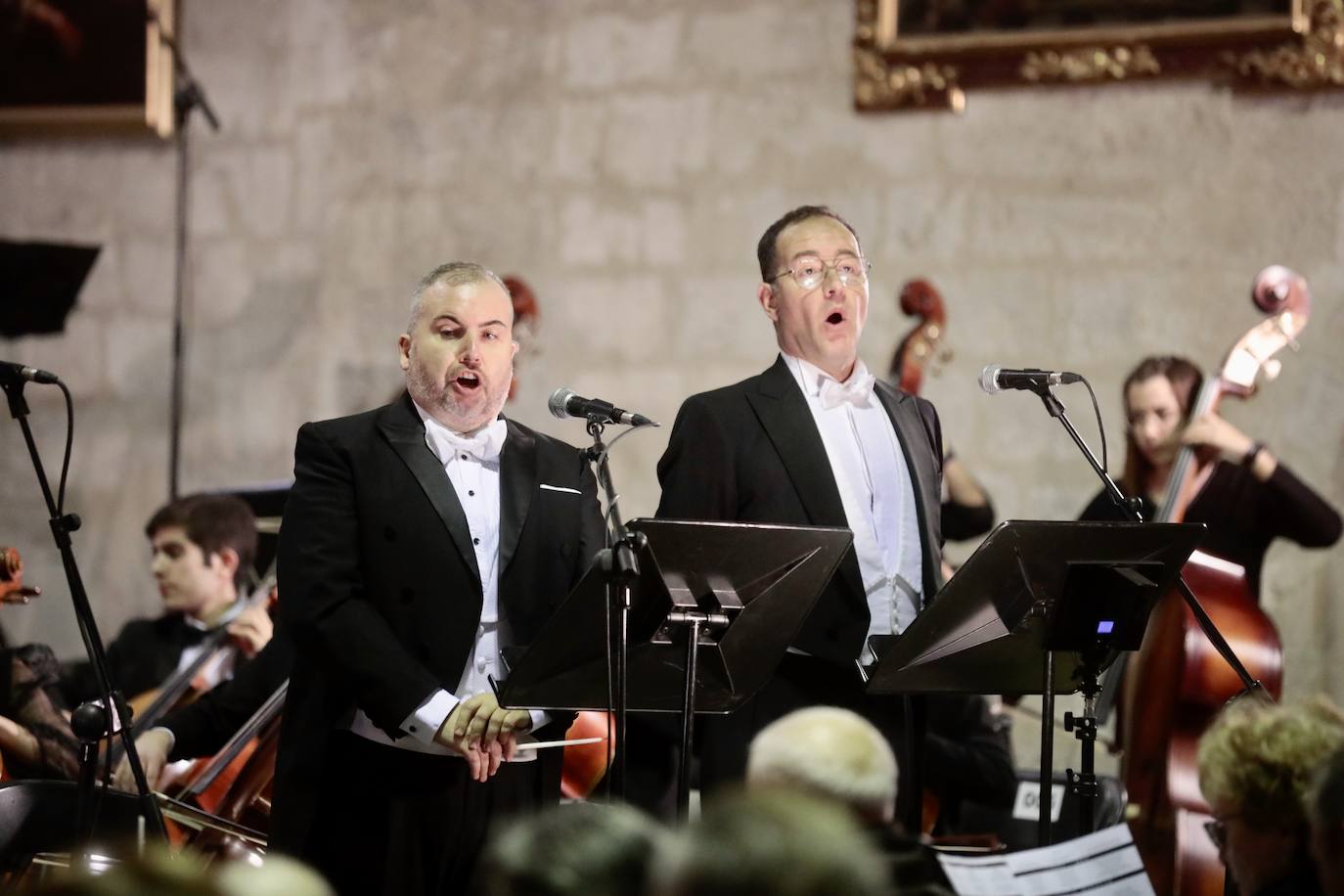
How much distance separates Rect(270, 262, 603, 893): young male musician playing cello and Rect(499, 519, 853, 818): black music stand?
0.57ft

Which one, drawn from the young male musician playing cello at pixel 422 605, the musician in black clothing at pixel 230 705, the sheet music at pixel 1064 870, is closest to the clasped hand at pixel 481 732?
the young male musician playing cello at pixel 422 605

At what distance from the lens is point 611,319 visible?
20.8 ft

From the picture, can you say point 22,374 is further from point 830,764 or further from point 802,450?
point 830,764

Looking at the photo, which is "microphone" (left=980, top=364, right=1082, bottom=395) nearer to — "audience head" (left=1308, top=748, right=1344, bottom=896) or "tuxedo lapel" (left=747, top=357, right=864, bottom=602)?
"tuxedo lapel" (left=747, top=357, right=864, bottom=602)

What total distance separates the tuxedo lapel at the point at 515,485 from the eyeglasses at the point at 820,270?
72cm

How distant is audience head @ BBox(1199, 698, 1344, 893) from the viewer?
2270mm

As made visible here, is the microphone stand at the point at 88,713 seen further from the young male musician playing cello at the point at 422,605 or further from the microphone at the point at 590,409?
the microphone at the point at 590,409

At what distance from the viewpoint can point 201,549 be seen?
4.93 meters

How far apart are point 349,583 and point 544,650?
1.69 ft

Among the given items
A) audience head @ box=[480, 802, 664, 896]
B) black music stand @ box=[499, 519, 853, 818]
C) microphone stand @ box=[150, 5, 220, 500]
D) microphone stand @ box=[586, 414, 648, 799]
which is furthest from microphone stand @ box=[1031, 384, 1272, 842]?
microphone stand @ box=[150, 5, 220, 500]

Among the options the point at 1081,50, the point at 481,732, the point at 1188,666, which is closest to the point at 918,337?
the point at 1188,666

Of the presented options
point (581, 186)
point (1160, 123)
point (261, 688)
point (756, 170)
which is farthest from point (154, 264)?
point (1160, 123)

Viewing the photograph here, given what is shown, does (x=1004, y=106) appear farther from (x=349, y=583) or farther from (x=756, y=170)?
(x=349, y=583)

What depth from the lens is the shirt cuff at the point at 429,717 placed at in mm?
2846
